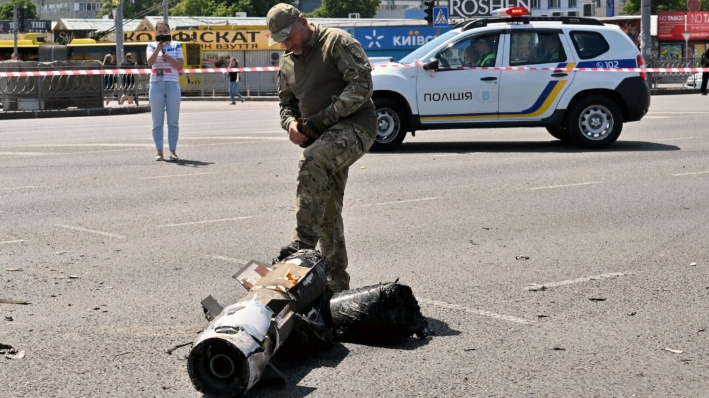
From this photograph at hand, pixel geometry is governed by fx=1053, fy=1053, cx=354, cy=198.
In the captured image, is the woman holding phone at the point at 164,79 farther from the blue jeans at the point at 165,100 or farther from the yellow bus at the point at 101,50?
the yellow bus at the point at 101,50

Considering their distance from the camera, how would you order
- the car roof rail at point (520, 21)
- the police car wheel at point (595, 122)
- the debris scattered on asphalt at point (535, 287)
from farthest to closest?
the car roof rail at point (520, 21)
the police car wheel at point (595, 122)
the debris scattered on asphalt at point (535, 287)

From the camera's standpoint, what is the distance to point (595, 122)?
50.6 ft

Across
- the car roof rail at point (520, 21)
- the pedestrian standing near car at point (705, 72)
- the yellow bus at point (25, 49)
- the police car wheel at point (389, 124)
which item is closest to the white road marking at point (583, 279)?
the police car wheel at point (389, 124)

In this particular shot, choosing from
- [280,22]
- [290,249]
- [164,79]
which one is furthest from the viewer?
[164,79]

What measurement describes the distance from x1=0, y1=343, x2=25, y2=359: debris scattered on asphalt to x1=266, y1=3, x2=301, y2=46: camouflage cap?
2102 millimetres

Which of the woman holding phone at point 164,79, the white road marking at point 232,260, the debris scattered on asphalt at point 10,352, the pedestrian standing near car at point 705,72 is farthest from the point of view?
the pedestrian standing near car at point 705,72

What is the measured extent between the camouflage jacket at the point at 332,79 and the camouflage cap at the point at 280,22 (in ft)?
0.61

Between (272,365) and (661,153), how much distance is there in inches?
441

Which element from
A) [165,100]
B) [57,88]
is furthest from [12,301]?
Result: [57,88]

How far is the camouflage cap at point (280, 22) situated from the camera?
5.78 metres

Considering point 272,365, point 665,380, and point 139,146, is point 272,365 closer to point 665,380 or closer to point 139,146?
point 665,380

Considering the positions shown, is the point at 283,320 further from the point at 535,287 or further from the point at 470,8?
the point at 470,8

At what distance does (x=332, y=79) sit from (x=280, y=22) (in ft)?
1.53

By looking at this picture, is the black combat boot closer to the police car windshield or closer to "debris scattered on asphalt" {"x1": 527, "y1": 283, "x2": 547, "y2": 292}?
"debris scattered on asphalt" {"x1": 527, "y1": 283, "x2": 547, "y2": 292}
